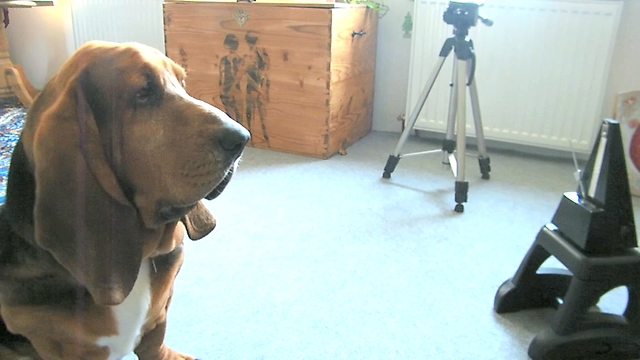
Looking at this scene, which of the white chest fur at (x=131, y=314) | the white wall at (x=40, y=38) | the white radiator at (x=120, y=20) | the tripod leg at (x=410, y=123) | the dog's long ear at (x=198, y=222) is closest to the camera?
the white chest fur at (x=131, y=314)

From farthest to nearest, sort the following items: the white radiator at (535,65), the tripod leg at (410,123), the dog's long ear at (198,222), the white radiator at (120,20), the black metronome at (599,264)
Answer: the white radiator at (120,20), the white radiator at (535,65), the tripod leg at (410,123), the black metronome at (599,264), the dog's long ear at (198,222)

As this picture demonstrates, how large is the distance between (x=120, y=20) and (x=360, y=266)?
98.0 inches

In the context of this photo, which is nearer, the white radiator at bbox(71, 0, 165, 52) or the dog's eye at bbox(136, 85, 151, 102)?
the dog's eye at bbox(136, 85, 151, 102)

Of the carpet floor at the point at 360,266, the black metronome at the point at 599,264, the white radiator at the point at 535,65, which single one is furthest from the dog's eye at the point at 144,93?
→ the white radiator at the point at 535,65

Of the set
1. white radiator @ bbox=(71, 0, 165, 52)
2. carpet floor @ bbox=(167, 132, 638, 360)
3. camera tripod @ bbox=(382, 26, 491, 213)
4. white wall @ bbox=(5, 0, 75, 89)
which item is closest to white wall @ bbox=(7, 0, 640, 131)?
white wall @ bbox=(5, 0, 75, 89)

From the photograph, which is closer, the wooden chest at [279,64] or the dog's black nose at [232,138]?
the dog's black nose at [232,138]

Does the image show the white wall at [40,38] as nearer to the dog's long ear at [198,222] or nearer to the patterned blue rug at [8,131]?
the patterned blue rug at [8,131]

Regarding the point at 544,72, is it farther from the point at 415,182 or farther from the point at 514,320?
the point at 514,320

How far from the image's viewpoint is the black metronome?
3.64 feet

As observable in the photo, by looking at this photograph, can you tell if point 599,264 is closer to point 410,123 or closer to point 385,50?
point 410,123

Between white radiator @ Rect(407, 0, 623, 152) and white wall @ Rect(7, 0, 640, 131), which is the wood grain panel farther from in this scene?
white radiator @ Rect(407, 0, 623, 152)

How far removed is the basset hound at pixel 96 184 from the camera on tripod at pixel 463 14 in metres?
1.36

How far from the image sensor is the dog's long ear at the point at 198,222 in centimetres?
93

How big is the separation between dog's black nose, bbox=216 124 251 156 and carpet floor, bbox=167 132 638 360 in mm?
554
